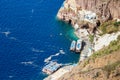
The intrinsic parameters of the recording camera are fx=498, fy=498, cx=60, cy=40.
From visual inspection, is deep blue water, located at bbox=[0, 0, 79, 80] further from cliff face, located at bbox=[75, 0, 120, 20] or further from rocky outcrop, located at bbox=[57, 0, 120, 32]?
cliff face, located at bbox=[75, 0, 120, 20]

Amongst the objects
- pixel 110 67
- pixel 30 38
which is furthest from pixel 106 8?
pixel 110 67

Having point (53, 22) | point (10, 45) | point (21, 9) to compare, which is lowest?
point (10, 45)

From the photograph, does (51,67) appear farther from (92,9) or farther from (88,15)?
(92,9)

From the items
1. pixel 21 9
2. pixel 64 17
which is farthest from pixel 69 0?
pixel 21 9

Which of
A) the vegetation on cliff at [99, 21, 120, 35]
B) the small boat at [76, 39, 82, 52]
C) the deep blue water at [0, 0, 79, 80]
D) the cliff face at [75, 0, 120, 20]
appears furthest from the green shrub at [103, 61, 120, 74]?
the cliff face at [75, 0, 120, 20]

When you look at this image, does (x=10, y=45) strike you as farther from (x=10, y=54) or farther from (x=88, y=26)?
(x=88, y=26)

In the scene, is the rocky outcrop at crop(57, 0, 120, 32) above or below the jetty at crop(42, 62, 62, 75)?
above

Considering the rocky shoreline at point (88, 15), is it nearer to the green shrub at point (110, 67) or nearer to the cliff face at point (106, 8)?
Result: the cliff face at point (106, 8)
